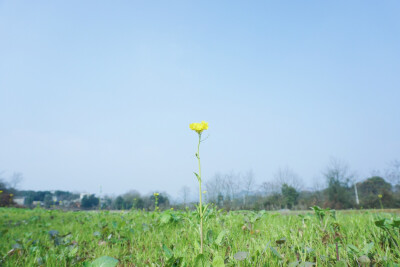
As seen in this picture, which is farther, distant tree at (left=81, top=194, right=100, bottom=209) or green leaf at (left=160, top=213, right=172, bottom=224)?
distant tree at (left=81, top=194, right=100, bottom=209)

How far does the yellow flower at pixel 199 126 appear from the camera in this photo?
1.57 meters

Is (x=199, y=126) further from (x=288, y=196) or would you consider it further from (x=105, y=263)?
(x=288, y=196)

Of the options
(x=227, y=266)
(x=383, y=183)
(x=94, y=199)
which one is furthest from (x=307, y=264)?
(x=94, y=199)

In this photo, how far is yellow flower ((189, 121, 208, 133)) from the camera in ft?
5.15

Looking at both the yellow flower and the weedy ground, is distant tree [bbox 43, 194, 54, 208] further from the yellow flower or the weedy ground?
the yellow flower

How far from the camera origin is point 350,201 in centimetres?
1845

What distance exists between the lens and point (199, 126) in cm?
158

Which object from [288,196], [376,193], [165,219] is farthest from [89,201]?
[376,193]

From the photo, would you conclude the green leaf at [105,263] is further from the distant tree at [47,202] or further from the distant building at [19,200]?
the distant building at [19,200]

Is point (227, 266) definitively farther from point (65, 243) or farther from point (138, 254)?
point (65, 243)

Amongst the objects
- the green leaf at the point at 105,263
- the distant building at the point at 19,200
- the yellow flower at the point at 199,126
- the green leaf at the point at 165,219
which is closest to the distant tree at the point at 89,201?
the distant building at the point at 19,200

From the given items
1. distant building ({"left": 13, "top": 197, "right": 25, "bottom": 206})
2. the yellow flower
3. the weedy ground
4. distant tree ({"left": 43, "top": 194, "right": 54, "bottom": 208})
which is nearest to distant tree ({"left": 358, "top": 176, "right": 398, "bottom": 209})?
the weedy ground

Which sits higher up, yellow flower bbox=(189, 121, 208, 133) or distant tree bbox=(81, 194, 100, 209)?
yellow flower bbox=(189, 121, 208, 133)

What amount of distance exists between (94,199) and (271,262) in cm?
2898
